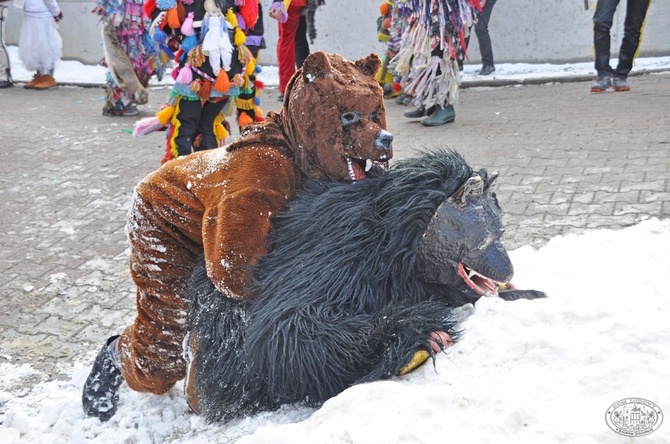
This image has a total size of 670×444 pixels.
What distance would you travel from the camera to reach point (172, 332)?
110 inches

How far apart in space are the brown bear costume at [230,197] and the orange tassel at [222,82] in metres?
2.28

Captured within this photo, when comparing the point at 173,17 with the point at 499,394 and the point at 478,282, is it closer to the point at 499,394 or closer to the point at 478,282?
the point at 478,282

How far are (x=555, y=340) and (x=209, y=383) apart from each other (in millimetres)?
1053

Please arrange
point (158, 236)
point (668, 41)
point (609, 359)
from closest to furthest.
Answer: point (609, 359)
point (158, 236)
point (668, 41)

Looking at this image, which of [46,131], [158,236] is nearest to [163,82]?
[46,131]

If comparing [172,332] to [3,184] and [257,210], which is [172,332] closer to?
[257,210]

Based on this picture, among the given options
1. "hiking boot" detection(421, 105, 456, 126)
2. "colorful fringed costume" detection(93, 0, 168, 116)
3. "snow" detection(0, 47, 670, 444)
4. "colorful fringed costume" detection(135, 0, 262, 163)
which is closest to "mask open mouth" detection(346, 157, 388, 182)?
"snow" detection(0, 47, 670, 444)

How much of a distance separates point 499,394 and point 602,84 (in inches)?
283

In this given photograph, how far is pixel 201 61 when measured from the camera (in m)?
4.99

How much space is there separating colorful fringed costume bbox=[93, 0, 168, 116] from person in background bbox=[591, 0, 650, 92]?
4327 millimetres

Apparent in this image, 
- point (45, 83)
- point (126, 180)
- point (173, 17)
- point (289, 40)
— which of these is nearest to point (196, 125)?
point (173, 17)

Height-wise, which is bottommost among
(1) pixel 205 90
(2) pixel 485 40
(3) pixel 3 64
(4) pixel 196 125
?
(3) pixel 3 64

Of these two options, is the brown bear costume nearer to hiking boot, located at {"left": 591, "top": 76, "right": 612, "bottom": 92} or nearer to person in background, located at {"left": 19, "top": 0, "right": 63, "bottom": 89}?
hiking boot, located at {"left": 591, "top": 76, "right": 612, "bottom": 92}

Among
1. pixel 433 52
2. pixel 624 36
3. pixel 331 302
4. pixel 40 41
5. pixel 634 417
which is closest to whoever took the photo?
pixel 634 417
